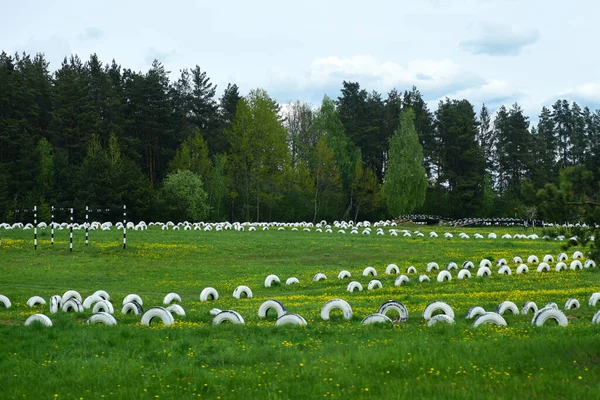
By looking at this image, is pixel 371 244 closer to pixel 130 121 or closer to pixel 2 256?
pixel 2 256

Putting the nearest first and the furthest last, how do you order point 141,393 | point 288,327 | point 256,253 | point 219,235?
point 141,393 → point 288,327 → point 256,253 → point 219,235

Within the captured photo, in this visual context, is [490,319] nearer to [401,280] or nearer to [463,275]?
[401,280]

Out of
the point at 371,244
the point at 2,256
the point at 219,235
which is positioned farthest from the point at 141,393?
the point at 219,235

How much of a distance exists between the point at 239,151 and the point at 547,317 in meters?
67.8

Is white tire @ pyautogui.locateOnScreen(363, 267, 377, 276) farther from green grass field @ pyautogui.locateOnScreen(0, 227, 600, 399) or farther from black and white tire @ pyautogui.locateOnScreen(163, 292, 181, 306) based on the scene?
black and white tire @ pyautogui.locateOnScreen(163, 292, 181, 306)

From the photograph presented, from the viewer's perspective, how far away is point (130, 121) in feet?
272

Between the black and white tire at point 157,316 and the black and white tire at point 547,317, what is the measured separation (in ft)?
25.0

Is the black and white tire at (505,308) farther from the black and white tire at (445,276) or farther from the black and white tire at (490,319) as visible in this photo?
the black and white tire at (445,276)

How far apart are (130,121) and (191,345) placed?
246ft

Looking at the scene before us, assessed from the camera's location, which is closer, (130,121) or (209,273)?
(209,273)

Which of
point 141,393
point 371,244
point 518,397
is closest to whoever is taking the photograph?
point 518,397

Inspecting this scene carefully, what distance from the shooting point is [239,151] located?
261 feet

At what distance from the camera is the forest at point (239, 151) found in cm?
7262

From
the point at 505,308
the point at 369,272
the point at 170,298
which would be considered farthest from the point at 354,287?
the point at 505,308
